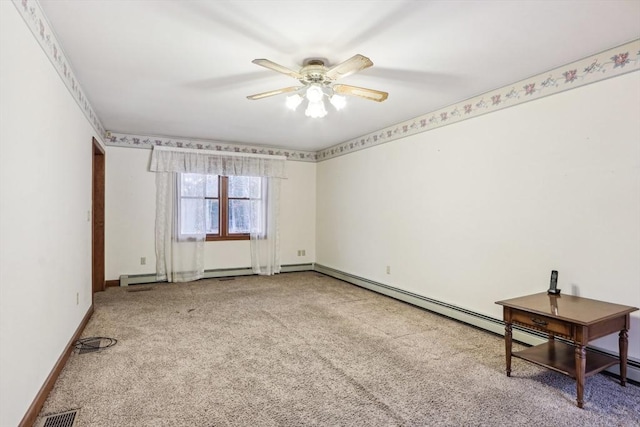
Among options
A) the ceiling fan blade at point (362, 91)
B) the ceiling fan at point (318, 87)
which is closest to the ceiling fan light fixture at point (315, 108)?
the ceiling fan at point (318, 87)

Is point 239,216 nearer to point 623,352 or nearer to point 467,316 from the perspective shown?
point 467,316

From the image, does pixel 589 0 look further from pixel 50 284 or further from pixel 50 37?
pixel 50 284

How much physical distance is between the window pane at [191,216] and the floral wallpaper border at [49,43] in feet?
7.55

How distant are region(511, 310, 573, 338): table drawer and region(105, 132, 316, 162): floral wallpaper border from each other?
479 centimetres

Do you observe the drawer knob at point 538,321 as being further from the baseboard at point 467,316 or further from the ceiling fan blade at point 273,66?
the ceiling fan blade at point 273,66

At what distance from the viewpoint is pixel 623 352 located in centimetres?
229

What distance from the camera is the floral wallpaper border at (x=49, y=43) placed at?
1.83 metres

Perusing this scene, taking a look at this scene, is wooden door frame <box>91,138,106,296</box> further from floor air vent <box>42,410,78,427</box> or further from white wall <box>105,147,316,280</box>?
floor air vent <box>42,410,78,427</box>

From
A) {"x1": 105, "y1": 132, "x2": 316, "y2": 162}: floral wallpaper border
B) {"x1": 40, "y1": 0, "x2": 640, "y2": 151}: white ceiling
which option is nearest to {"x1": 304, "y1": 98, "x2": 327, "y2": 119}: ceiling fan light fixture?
{"x1": 40, "y1": 0, "x2": 640, "y2": 151}: white ceiling

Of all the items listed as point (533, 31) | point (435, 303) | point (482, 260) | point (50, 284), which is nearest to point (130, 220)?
point (50, 284)

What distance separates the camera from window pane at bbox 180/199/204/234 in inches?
219

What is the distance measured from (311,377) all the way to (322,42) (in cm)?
234

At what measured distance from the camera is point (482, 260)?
342 centimetres

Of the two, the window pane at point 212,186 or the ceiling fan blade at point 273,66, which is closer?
the ceiling fan blade at point 273,66
